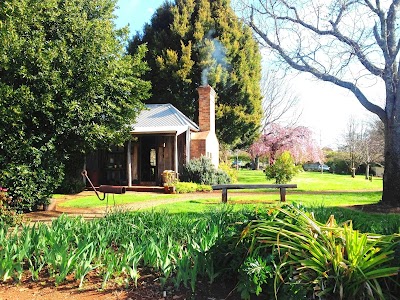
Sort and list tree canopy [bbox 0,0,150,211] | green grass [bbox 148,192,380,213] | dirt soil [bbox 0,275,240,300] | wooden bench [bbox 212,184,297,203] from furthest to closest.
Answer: wooden bench [bbox 212,184,297,203]
green grass [bbox 148,192,380,213]
tree canopy [bbox 0,0,150,211]
dirt soil [bbox 0,275,240,300]

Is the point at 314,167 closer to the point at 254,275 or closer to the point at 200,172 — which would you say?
the point at 200,172

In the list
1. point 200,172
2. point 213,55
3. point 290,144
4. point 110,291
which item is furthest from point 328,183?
point 110,291

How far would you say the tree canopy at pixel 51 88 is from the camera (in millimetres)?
8602

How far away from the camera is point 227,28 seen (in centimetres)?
2805

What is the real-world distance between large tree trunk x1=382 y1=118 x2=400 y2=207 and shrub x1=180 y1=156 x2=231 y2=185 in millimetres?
9592

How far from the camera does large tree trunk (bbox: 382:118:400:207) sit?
1031 cm

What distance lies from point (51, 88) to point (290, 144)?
2748cm

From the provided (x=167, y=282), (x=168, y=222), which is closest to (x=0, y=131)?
(x=168, y=222)

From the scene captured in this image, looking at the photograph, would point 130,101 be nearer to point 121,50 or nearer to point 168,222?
point 121,50

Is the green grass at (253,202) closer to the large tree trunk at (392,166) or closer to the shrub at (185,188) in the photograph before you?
the large tree trunk at (392,166)

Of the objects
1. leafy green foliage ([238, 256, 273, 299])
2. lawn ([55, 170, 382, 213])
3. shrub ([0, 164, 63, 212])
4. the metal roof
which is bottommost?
lawn ([55, 170, 382, 213])

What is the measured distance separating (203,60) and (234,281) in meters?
25.0

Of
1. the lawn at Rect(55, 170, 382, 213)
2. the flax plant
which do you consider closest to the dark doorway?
the lawn at Rect(55, 170, 382, 213)

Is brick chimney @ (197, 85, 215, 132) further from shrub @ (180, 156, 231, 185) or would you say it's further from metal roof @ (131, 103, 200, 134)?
shrub @ (180, 156, 231, 185)
